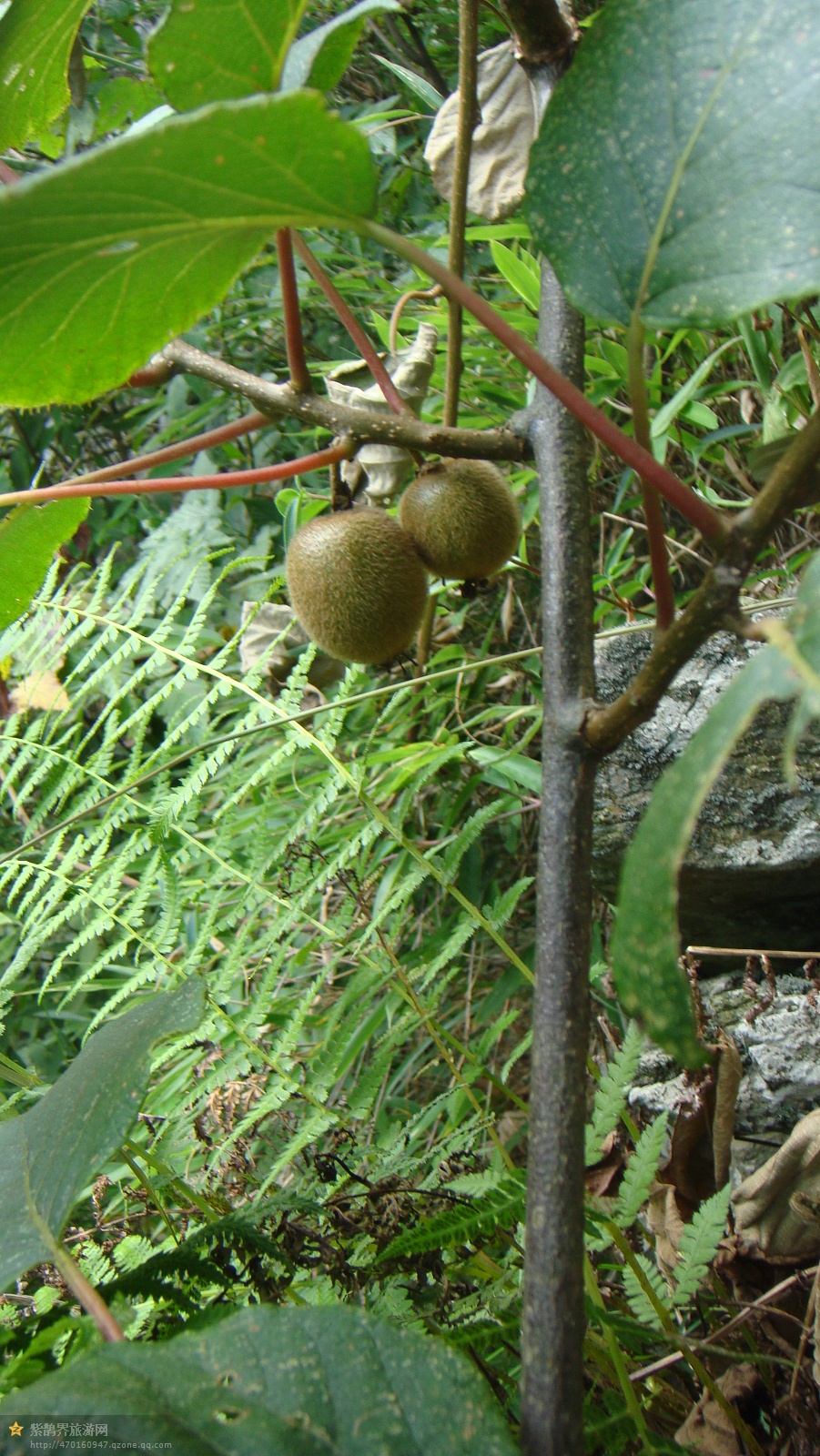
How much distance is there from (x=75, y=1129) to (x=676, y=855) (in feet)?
1.18

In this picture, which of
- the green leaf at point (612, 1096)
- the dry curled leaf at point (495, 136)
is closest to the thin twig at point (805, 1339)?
the green leaf at point (612, 1096)

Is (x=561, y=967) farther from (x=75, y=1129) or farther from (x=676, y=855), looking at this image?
(x=75, y=1129)

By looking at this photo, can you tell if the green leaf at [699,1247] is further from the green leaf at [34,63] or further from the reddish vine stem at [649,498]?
the green leaf at [34,63]

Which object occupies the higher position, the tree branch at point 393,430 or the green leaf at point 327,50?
the green leaf at point 327,50

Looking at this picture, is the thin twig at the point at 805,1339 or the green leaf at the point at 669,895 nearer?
the green leaf at the point at 669,895

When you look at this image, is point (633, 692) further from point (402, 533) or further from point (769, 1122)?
point (769, 1122)

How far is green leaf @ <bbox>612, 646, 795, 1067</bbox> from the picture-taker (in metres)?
0.28

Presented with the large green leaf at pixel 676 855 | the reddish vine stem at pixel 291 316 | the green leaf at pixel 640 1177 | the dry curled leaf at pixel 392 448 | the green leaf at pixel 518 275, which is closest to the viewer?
the large green leaf at pixel 676 855

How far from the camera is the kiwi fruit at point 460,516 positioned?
26.6 inches

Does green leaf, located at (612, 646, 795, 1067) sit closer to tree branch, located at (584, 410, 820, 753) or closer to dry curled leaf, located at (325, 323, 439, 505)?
tree branch, located at (584, 410, 820, 753)

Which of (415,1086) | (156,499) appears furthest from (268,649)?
(156,499)

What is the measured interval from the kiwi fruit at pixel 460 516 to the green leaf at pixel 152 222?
255 millimetres

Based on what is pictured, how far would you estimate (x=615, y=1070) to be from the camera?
2.28ft

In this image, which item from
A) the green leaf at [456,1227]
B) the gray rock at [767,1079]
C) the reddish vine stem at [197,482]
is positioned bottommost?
the gray rock at [767,1079]
